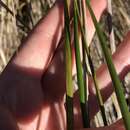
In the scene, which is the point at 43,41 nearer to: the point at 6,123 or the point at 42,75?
the point at 42,75

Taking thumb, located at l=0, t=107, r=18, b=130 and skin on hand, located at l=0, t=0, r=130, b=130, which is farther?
skin on hand, located at l=0, t=0, r=130, b=130

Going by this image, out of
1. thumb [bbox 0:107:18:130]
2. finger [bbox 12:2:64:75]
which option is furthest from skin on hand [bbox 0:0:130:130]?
thumb [bbox 0:107:18:130]

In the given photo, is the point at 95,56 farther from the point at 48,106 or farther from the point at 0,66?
the point at 48,106

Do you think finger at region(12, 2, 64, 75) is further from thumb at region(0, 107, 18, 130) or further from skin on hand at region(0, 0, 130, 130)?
thumb at region(0, 107, 18, 130)

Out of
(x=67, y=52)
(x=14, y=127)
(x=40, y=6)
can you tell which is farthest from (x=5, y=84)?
(x=40, y=6)

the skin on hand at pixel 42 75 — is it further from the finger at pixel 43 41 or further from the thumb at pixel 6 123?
the thumb at pixel 6 123

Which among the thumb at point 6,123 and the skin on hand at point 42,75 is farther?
the skin on hand at point 42,75

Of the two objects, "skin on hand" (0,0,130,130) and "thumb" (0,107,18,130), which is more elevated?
"thumb" (0,107,18,130)

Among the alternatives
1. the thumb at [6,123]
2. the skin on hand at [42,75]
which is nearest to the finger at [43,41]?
the skin on hand at [42,75]
